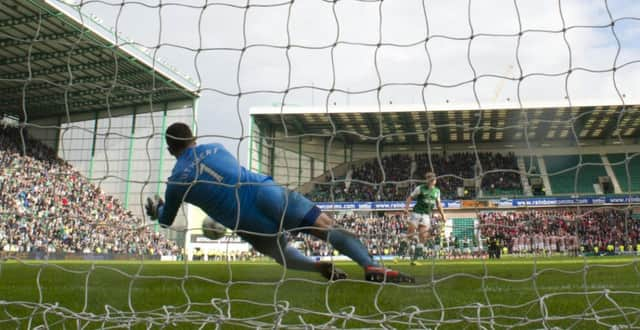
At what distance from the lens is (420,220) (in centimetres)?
959

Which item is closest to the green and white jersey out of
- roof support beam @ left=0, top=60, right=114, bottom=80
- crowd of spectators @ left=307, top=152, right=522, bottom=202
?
roof support beam @ left=0, top=60, right=114, bottom=80

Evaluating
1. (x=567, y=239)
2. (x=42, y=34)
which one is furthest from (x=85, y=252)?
(x=567, y=239)

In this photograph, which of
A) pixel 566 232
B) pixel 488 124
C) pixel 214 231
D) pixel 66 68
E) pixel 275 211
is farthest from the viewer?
pixel 488 124

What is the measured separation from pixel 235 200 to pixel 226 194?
7 cm

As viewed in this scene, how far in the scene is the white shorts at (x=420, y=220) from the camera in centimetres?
941

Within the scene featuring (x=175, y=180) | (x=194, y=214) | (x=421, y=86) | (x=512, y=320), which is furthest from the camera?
(x=194, y=214)

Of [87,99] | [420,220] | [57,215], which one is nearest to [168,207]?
[420,220]

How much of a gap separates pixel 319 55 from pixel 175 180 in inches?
50.5

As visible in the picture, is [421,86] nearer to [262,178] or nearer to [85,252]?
[262,178]

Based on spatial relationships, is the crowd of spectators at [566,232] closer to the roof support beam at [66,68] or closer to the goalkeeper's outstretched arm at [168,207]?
the roof support beam at [66,68]

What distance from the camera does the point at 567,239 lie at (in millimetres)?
21344

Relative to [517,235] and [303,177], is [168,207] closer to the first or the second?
[303,177]

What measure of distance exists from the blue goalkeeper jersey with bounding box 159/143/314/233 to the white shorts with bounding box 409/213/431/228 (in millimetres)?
6062

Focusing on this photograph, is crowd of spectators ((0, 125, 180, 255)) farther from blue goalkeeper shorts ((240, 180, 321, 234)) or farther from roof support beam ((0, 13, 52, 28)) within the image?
blue goalkeeper shorts ((240, 180, 321, 234))
